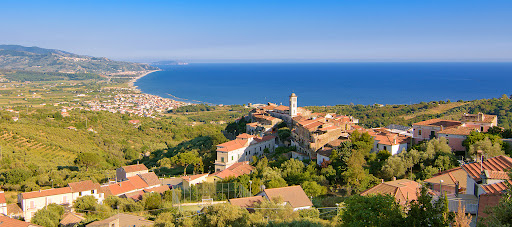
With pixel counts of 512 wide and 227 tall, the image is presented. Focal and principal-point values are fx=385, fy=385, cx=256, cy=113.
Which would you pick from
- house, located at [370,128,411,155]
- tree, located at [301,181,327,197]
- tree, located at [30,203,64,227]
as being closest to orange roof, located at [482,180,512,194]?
tree, located at [301,181,327,197]

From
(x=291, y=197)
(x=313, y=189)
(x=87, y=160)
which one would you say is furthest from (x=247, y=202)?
(x=87, y=160)

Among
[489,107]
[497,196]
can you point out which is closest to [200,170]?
[497,196]

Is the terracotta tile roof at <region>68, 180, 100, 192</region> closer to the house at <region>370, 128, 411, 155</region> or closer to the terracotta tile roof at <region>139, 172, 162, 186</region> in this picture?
the terracotta tile roof at <region>139, 172, 162, 186</region>

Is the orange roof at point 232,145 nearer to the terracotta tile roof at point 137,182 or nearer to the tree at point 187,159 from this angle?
the tree at point 187,159

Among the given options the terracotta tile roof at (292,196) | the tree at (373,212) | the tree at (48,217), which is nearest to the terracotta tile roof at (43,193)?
the tree at (48,217)

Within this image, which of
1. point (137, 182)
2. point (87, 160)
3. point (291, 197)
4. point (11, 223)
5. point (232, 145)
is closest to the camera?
point (11, 223)

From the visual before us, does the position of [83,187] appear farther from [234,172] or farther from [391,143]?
[391,143]
